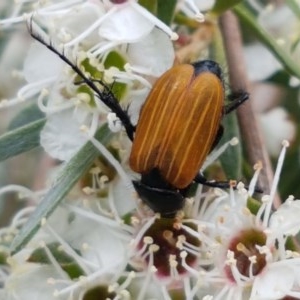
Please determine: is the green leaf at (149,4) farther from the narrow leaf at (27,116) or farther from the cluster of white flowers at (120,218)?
the narrow leaf at (27,116)

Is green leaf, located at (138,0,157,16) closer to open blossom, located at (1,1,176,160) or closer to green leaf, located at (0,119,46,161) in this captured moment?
open blossom, located at (1,1,176,160)

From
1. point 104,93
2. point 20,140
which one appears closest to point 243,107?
point 104,93

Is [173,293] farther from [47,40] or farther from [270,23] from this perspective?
[270,23]

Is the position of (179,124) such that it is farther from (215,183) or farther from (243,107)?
(243,107)

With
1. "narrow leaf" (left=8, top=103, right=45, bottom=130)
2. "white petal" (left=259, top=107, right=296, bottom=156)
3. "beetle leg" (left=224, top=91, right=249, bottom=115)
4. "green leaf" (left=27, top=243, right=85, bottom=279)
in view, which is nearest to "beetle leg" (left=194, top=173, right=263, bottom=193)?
"beetle leg" (left=224, top=91, right=249, bottom=115)

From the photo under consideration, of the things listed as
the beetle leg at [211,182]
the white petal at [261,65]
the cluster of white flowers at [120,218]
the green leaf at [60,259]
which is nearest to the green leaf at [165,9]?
the cluster of white flowers at [120,218]
